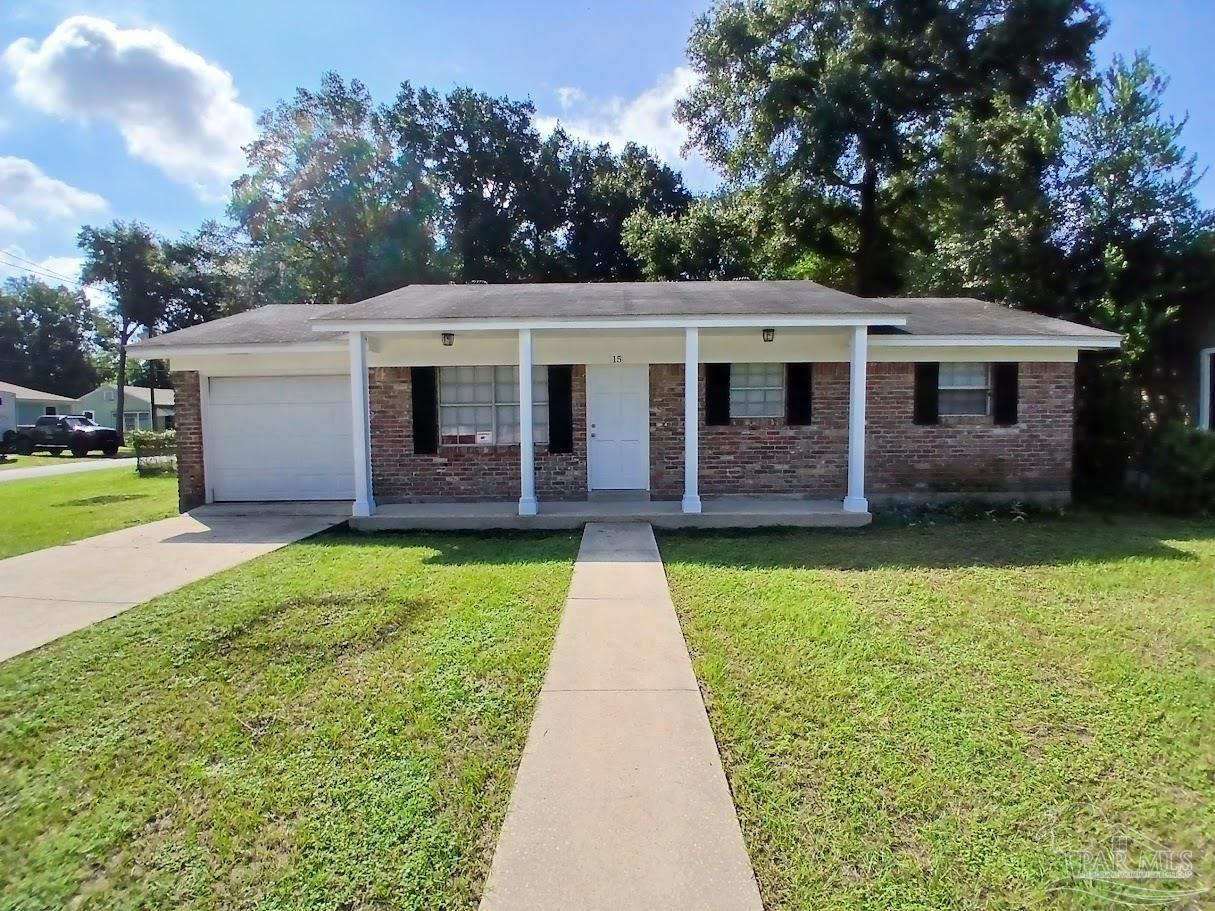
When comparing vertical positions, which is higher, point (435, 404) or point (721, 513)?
point (435, 404)

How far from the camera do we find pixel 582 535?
802 centimetres

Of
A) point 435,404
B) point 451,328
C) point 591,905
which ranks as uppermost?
point 451,328

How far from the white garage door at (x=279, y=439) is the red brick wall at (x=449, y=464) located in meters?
0.68

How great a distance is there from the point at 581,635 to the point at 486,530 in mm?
4087

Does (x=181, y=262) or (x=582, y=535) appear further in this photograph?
(x=181, y=262)

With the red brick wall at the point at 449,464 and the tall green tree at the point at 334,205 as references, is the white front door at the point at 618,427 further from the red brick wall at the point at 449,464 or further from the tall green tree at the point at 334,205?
the tall green tree at the point at 334,205

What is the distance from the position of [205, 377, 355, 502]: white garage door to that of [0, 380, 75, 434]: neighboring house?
26437 mm

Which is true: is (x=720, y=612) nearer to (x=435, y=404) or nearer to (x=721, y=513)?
(x=721, y=513)

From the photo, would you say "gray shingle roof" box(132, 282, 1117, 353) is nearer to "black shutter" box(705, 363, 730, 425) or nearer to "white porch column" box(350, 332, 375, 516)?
"white porch column" box(350, 332, 375, 516)

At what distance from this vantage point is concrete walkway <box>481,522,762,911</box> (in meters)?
2.32

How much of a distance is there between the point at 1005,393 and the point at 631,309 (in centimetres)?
614

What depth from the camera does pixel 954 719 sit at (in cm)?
346

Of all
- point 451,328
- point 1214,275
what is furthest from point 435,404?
point 1214,275

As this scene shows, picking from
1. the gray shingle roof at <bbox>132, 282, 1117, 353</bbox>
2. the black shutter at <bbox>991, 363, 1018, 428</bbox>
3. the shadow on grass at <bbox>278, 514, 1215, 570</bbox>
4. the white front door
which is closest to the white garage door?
the gray shingle roof at <bbox>132, 282, 1117, 353</bbox>
